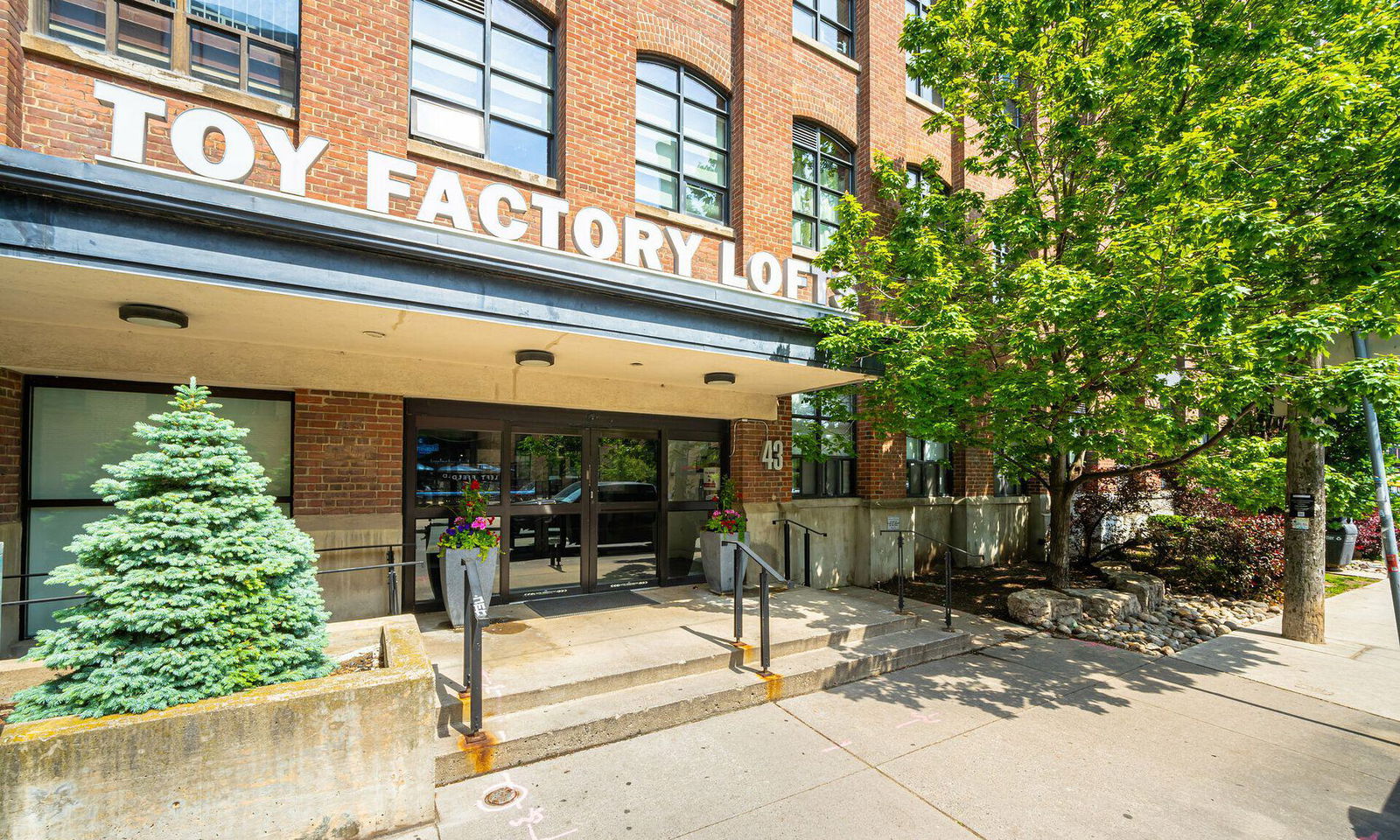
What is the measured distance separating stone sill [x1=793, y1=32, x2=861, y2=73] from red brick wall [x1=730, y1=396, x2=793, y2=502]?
5.95 meters

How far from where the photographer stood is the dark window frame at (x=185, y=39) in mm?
5383

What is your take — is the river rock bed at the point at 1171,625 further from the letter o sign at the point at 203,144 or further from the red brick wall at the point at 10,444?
the red brick wall at the point at 10,444

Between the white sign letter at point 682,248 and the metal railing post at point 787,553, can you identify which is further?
the metal railing post at point 787,553

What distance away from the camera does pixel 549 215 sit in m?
7.05

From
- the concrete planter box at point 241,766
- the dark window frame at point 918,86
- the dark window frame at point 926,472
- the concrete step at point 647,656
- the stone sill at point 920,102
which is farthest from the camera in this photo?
the dark window frame at point 918,86

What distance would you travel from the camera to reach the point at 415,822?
11.4 ft

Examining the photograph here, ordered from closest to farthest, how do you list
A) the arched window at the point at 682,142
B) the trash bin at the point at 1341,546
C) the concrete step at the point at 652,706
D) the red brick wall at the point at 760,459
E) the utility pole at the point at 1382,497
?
the concrete step at the point at 652,706 → the utility pole at the point at 1382,497 → the arched window at the point at 682,142 → the red brick wall at the point at 760,459 → the trash bin at the point at 1341,546

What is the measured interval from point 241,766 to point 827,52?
11.7 meters

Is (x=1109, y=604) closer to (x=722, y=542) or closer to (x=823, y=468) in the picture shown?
(x=823, y=468)

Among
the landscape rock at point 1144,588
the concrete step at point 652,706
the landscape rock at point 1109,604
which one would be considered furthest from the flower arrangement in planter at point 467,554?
the landscape rock at point 1144,588

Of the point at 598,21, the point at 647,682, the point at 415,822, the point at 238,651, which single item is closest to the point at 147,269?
the point at 238,651

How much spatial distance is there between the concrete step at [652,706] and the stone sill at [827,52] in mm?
9374

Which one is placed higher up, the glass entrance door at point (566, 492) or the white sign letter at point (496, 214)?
the white sign letter at point (496, 214)

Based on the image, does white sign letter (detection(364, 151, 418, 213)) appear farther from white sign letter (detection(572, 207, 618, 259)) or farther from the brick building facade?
white sign letter (detection(572, 207, 618, 259))
